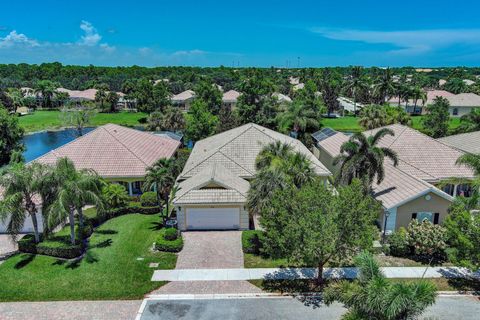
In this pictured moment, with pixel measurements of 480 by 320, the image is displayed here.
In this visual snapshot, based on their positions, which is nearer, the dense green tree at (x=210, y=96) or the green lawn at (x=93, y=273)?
the green lawn at (x=93, y=273)

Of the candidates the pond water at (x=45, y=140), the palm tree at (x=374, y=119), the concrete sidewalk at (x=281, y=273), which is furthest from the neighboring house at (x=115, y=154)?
the palm tree at (x=374, y=119)

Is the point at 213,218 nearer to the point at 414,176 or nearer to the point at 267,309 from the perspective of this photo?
the point at 267,309

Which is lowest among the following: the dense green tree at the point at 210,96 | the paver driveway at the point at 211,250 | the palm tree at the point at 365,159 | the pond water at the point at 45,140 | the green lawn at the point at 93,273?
the paver driveway at the point at 211,250

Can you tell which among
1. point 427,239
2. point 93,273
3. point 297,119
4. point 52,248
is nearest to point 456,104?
point 297,119

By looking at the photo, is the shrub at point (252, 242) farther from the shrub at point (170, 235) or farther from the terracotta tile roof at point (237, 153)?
the terracotta tile roof at point (237, 153)

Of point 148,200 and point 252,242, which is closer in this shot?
point 252,242

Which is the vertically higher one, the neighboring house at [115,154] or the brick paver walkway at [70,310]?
the neighboring house at [115,154]

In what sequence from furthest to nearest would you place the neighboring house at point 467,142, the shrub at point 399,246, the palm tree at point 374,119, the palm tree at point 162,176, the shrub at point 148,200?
the palm tree at point 374,119
the neighboring house at point 467,142
the shrub at point 148,200
the palm tree at point 162,176
the shrub at point 399,246

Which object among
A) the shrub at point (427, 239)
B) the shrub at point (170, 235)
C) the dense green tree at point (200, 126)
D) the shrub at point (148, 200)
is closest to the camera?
the shrub at point (427, 239)
